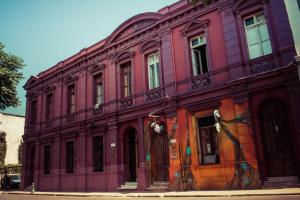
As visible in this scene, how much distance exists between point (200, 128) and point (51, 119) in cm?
1326

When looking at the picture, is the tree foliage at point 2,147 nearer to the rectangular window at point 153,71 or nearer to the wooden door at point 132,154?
the wooden door at point 132,154

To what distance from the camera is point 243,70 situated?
41.6 ft

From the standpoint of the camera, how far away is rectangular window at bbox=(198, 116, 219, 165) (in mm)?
13234

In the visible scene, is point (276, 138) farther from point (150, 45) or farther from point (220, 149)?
point (150, 45)

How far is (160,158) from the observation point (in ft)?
50.1

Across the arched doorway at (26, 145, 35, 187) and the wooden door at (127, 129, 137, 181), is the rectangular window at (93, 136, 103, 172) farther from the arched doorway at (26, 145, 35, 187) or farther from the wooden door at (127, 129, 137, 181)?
the arched doorway at (26, 145, 35, 187)

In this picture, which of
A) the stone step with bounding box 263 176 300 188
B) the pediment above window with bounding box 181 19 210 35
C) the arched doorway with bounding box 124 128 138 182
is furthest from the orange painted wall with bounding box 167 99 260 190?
the pediment above window with bounding box 181 19 210 35

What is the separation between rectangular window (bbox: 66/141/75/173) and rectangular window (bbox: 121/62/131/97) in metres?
5.94

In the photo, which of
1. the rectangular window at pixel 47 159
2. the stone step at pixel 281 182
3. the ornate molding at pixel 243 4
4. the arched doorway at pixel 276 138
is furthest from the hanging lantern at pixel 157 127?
Result: the rectangular window at pixel 47 159

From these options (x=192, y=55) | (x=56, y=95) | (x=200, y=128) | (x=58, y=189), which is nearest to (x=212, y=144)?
(x=200, y=128)

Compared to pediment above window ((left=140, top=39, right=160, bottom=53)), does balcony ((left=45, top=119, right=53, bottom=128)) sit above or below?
Answer: below

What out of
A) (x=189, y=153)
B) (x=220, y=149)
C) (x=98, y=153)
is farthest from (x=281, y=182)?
(x=98, y=153)

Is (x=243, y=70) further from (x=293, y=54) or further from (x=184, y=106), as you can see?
→ (x=184, y=106)

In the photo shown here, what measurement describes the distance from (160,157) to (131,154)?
2504 mm
